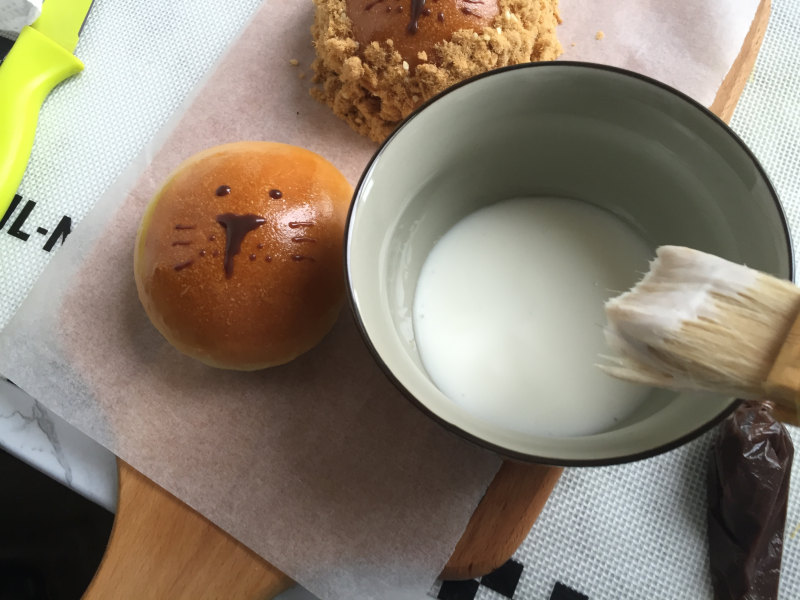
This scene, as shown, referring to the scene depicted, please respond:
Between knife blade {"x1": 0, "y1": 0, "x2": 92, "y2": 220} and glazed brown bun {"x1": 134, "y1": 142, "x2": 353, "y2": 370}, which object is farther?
knife blade {"x1": 0, "y1": 0, "x2": 92, "y2": 220}

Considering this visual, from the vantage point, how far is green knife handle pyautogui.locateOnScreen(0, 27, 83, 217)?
703mm

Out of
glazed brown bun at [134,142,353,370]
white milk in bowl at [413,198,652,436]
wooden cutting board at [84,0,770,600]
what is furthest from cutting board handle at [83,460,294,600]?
white milk in bowl at [413,198,652,436]

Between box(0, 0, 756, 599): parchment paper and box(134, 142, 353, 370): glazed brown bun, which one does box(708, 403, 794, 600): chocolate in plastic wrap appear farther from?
box(134, 142, 353, 370): glazed brown bun

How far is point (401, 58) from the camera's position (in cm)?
65

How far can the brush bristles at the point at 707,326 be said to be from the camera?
0.33 meters

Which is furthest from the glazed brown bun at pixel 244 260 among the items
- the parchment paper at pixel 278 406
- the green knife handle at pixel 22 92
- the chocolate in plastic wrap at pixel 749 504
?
the chocolate in plastic wrap at pixel 749 504

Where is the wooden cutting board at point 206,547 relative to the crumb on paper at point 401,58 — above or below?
below

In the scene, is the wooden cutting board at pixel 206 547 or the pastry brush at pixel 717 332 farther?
the wooden cutting board at pixel 206 547

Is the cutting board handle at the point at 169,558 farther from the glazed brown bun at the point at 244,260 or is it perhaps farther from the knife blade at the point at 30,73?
the knife blade at the point at 30,73

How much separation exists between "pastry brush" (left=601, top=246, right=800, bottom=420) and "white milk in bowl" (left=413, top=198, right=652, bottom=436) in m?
0.17

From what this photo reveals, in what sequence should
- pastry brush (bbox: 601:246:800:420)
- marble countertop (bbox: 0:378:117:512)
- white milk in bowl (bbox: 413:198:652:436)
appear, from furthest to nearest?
marble countertop (bbox: 0:378:117:512) < white milk in bowl (bbox: 413:198:652:436) < pastry brush (bbox: 601:246:800:420)

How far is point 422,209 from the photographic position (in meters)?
0.56

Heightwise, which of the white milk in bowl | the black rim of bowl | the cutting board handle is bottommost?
the cutting board handle

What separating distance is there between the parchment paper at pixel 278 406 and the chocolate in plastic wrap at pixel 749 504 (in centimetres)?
21
